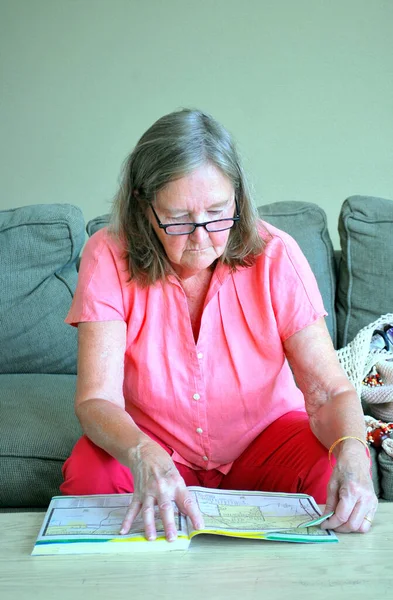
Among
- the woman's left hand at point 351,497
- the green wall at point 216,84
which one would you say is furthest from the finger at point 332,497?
the green wall at point 216,84

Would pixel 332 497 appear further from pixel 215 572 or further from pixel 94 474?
pixel 94 474

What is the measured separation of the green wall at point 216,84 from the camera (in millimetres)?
3018

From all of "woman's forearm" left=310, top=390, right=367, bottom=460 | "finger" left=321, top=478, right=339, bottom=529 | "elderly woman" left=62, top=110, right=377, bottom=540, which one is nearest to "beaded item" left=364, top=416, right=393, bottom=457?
"elderly woman" left=62, top=110, right=377, bottom=540

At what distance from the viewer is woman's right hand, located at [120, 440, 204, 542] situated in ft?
3.62

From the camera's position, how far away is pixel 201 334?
1.55 m

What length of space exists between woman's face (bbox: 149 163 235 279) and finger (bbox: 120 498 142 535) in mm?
509

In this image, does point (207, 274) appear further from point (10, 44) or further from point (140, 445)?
point (10, 44)

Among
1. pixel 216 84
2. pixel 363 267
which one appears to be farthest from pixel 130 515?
pixel 216 84

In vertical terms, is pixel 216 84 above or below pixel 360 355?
above

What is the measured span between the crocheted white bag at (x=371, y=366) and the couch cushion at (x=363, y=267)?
9cm

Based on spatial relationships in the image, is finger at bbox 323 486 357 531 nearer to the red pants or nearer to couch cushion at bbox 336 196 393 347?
the red pants

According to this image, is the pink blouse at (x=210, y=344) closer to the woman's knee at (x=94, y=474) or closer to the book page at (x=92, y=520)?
the woman's knee at (x=94, y=474)

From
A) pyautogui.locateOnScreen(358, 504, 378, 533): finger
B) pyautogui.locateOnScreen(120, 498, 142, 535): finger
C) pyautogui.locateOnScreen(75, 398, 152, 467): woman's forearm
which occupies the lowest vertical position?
pyautogui.locateOnScreen(358, 504, 378, 533): finger

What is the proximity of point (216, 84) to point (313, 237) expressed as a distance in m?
0.97
